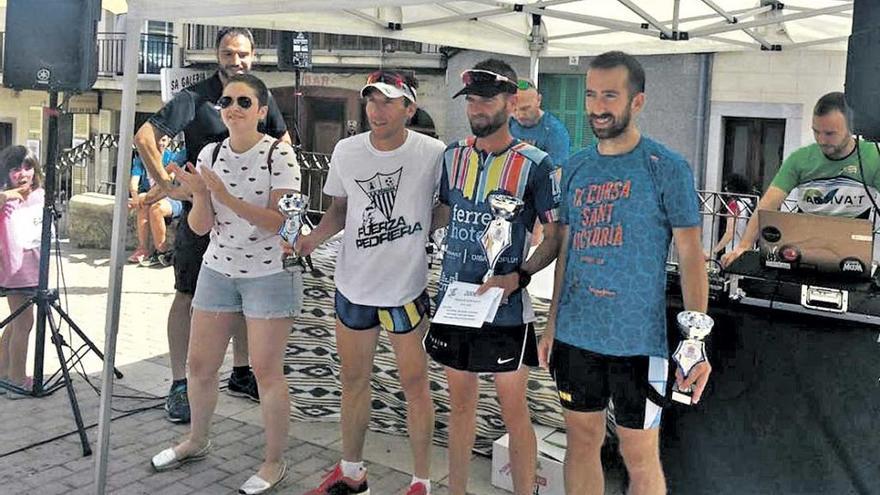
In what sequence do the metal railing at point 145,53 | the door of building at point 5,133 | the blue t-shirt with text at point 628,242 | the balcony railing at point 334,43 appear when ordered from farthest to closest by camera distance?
1. the door of building at point 5,133
2. the metal railing at point 145,53
3. the balcony railing at point 334,43
4. the blue t-shirt with text at point 628,242

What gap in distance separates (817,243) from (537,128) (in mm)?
2987

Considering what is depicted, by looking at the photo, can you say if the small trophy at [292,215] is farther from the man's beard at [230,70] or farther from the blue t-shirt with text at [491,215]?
the man's beard at [230,70]

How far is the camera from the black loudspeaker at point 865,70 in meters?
2.63

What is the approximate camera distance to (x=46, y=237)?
15.7 ft

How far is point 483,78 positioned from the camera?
314 cm

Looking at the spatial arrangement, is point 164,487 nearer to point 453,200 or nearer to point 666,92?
point 453,200

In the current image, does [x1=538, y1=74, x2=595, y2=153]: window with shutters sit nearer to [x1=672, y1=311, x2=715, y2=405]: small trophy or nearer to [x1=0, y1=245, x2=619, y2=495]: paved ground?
[x1=0, y1=245, x2=619, y2=495]: paved ground

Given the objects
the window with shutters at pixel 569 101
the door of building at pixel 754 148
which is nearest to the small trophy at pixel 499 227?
the door of building at pixel 754 148

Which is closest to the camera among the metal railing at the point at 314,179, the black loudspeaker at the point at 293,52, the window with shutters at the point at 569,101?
the metal railing at the point at 314,179

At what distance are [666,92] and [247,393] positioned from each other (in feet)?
27.5

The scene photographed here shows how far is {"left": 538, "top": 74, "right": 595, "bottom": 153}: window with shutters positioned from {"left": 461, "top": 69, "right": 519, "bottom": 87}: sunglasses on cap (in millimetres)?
9661

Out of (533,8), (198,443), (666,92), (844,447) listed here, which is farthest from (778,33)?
(198,443)

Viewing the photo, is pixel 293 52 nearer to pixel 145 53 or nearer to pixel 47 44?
pixel 47 44

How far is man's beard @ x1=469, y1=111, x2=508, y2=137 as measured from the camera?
3.16m
